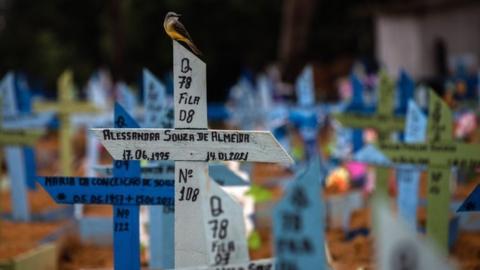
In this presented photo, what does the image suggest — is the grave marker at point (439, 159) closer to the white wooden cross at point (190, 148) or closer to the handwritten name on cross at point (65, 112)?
the white wooden cross at point (190, 148)

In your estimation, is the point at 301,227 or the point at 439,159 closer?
Result: the point at 301,227

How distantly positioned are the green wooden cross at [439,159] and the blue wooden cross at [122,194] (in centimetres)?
185

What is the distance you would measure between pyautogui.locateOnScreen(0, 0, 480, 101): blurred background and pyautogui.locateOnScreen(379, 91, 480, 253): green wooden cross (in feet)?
49.9

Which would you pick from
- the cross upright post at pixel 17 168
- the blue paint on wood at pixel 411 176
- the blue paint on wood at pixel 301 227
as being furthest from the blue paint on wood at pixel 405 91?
the blue paint on wood at pixel 301 227

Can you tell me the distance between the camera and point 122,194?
16.2ft

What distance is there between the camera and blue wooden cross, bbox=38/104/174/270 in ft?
16.0

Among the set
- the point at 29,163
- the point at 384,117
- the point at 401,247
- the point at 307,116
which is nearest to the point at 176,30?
the point at 401,247

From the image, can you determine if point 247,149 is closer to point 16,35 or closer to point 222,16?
point 222,16

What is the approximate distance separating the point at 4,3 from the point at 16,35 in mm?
2284

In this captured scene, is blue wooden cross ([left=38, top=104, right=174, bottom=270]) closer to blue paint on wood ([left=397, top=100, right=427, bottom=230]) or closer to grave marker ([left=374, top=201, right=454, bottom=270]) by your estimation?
grave marker ([left=374, top=201, right=454, bottom=270])

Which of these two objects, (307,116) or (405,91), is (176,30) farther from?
(307,116)

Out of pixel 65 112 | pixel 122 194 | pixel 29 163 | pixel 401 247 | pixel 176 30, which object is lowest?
pixel 401 247

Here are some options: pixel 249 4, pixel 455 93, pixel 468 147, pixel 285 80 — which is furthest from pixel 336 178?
pixel 249 4

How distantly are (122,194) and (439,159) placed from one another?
7.04 feet
